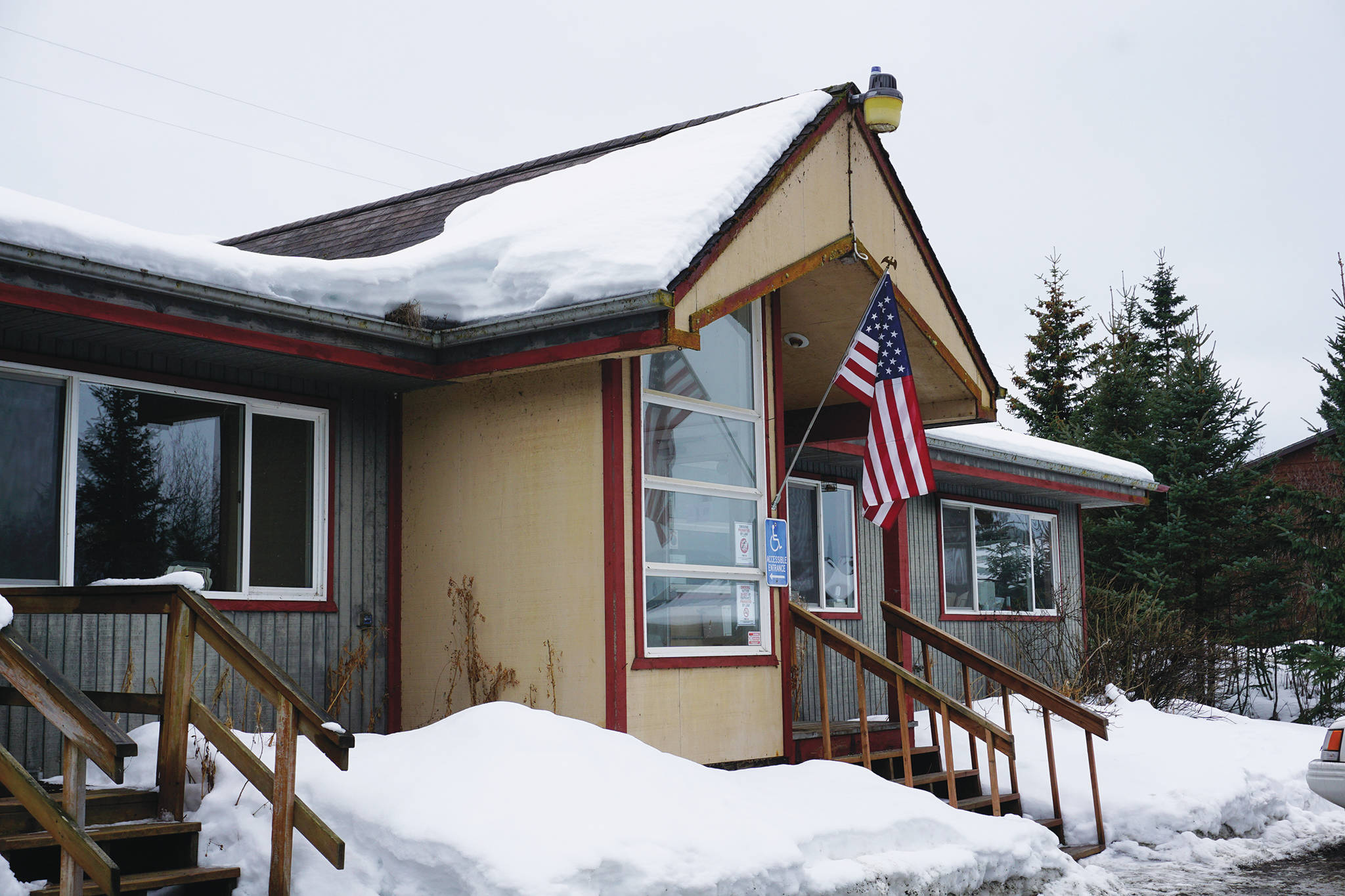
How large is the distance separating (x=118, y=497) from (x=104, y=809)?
2.51 meters

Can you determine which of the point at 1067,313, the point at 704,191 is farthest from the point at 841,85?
the point at 1067,313

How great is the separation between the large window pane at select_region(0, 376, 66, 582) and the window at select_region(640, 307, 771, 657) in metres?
3.40

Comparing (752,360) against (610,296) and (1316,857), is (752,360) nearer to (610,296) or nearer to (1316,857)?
(610,296)

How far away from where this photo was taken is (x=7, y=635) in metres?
5.32

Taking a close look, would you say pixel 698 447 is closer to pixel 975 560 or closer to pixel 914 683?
pixel 914 683

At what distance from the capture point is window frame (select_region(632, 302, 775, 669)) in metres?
8.20

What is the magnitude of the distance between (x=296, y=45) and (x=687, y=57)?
27559 millimetres

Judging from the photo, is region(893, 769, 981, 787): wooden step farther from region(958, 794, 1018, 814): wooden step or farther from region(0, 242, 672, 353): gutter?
region(0, 242, 672, 353): gutter

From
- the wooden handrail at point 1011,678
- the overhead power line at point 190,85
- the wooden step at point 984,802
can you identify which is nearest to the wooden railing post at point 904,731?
the wooden step at point 984,802

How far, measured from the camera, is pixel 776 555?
909 centimetres

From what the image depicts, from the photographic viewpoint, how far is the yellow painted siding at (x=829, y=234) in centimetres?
841

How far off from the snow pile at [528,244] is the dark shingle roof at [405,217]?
32.9 inches

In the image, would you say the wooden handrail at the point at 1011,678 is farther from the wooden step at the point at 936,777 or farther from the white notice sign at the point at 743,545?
the white notice sign at the point at 743,545

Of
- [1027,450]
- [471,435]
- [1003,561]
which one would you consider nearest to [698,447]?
[471,435]
